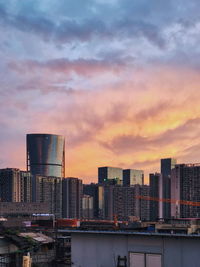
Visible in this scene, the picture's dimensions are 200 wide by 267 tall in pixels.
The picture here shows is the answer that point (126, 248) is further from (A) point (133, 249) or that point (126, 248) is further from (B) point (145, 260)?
(B) point (145, 260)

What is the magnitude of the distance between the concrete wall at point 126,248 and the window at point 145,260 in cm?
21

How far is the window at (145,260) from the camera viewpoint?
24.2 m

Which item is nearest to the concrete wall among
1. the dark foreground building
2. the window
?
the dark foreground building

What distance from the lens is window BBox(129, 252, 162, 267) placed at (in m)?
24.2

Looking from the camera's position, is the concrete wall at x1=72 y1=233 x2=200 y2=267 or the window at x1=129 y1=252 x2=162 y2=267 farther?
the window at x1=129 y1=252 x2=162 y2=267

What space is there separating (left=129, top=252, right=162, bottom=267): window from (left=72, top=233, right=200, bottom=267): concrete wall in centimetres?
21

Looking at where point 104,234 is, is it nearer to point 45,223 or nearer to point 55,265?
point 55,265

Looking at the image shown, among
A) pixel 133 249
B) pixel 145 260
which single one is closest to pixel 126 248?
pixel 133 249

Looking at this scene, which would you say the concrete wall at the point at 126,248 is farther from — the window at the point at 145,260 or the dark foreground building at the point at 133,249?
the window at the point at 145,260

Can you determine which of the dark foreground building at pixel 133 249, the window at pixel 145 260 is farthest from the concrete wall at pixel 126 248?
the window at pixel 145 260

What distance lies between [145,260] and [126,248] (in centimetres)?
124

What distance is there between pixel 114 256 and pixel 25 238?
17.4 metres

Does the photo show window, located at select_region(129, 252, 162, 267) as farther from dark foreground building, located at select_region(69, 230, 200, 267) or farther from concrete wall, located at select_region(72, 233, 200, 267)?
concrete wall, located at select_region(72, 233, 200, 267)

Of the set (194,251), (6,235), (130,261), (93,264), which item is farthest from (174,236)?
(6,235)
